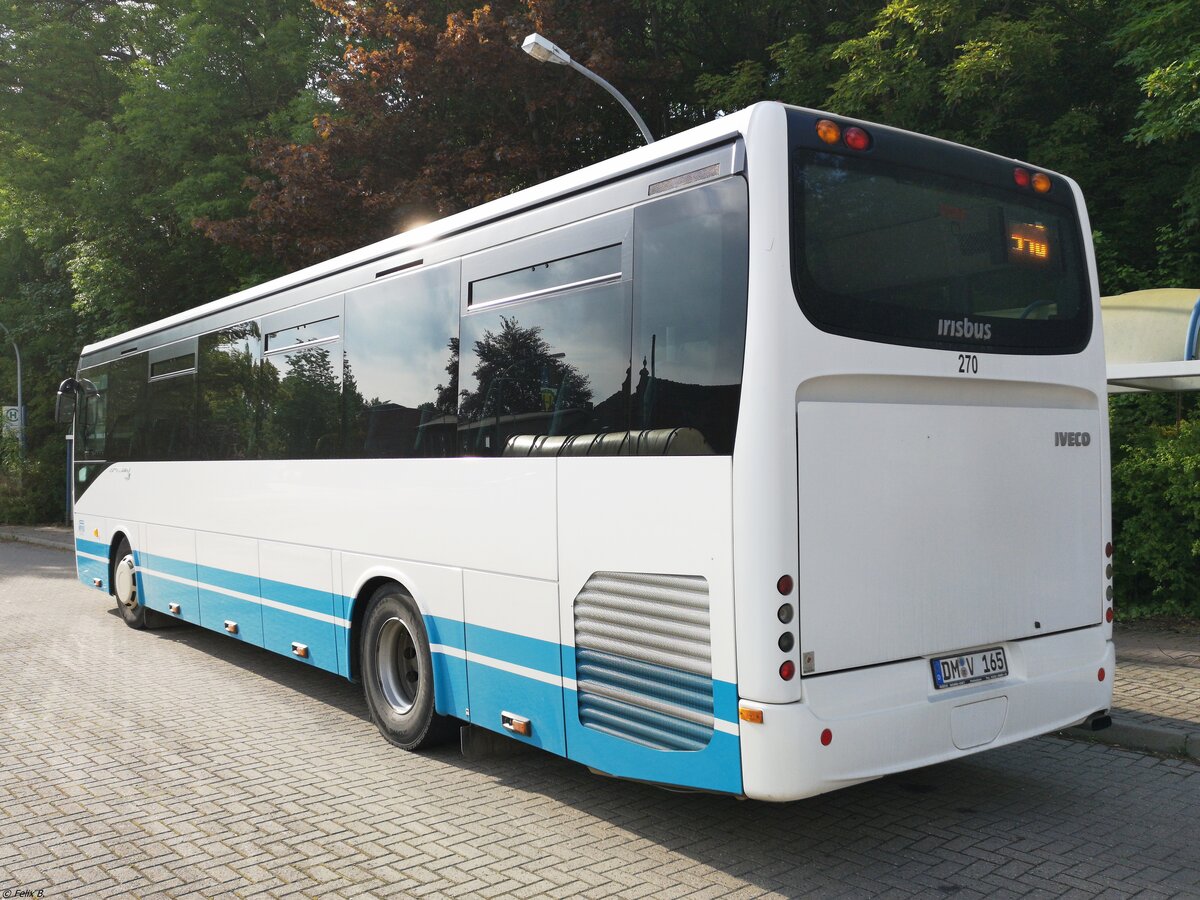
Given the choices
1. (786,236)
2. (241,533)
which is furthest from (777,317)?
(241,533)

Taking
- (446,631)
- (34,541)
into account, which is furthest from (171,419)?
(34,541)

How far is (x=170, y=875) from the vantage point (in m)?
4.73

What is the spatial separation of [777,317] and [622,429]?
987mm

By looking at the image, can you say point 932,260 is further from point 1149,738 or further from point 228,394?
point 228,394

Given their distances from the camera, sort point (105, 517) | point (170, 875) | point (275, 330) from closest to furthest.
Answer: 1. point (170, 875)
2. point (275, 330)
3. point (105, 517)

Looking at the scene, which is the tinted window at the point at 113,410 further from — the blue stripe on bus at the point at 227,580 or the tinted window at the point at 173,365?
the blue stripe on bus at the point at 227,580

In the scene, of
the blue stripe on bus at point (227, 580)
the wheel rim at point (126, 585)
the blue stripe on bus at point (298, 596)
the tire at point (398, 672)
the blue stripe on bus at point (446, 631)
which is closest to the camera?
the blue stripe on bus at point (446, 631)

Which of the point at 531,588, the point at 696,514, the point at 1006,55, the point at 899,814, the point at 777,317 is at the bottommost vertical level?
the point at 899,814

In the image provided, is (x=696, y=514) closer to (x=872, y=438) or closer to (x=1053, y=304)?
(x=872, y=438)

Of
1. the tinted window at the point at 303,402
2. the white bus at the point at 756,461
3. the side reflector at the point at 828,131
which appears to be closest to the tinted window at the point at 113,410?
the tinted window at the point at 303,402

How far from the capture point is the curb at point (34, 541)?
24344 millimetres

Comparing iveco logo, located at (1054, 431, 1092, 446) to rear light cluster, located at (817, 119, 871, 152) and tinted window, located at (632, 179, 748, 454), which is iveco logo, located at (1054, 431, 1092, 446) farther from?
tinted window, located at (632, 179, 748, 454)

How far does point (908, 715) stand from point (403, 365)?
3.79 metres

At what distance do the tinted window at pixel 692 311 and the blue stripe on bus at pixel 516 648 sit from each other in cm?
126
